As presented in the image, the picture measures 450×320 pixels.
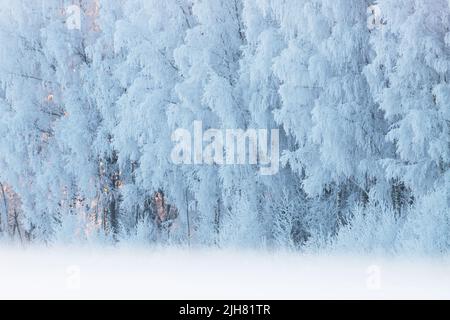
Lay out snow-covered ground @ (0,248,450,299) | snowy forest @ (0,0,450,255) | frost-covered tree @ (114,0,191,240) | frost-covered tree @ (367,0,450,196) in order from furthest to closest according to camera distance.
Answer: frost-covered tree @ (114,0,191,240)
snowy forest @ (0,0,450,255)
frost-covered tree @ (367,0,450,196)
snow-covered ground @ (0,248,450,299)

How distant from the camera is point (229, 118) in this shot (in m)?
11.9

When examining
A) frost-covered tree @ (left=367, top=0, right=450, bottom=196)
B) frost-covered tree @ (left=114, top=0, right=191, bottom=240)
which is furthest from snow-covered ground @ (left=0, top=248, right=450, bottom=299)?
frost-covered tree @ (left=114, top=0, right=191, bottom=240)

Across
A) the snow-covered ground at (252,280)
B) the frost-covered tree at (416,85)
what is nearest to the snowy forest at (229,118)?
the frost-covered tree at (416,85)

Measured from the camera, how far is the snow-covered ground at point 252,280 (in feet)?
16.5

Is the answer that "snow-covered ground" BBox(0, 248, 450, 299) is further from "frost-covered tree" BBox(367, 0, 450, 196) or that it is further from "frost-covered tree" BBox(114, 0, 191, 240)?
"frost-covered tree" BBox(114, 0, 191, 240)

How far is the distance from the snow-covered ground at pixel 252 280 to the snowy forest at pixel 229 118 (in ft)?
2.79

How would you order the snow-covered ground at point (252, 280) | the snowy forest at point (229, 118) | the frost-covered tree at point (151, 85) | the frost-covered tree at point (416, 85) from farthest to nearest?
the frost-covered tree at point (151, 85), the snowy forest at point (229, 118), the frost-covered tree at point (416, 85), the snow-covered ground at point (252, 280)

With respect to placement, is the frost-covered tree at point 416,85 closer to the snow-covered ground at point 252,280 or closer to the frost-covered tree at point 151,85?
the snow-covered ground at point 252,280

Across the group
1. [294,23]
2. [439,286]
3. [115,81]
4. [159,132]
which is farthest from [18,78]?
[439,286]

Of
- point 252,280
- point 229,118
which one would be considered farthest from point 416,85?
point 252,280

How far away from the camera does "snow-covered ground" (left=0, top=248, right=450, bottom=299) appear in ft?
16.5

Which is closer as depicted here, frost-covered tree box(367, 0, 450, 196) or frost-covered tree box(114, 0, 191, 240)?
frost-covered tree box(367, 0, 450, 196)

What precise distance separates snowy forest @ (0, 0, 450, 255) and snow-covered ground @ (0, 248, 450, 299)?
0.85 m
